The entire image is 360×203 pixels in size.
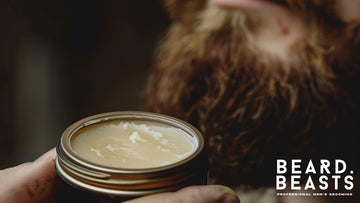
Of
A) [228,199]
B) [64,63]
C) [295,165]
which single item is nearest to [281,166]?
[295,165]

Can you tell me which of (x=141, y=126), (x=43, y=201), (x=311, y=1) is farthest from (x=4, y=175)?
(x=311, y=1)

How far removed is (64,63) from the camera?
107 centimetres

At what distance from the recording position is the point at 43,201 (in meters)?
0.47

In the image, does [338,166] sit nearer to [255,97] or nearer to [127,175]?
[255,97]

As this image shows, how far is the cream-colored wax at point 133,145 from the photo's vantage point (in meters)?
0.41

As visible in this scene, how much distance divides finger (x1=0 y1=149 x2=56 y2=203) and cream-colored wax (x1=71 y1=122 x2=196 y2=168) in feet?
0.20

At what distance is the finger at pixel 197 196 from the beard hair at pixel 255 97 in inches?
10.9

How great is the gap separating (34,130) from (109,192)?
0.83 meters

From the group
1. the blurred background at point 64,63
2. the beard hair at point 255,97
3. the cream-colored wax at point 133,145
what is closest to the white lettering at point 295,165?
the beard hair at point 255,97

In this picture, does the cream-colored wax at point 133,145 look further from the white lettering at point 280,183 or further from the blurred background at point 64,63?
the blurred background at point 64,63

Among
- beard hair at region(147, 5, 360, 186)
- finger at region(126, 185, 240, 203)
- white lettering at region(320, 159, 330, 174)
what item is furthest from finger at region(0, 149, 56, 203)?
white lettering at region(320, 159, 330, 174)

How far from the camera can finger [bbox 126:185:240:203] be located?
376mm

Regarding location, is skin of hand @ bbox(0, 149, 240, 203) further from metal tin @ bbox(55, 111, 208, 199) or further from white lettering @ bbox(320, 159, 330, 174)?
white lettering @ bbox(320, 159, 330, 174)

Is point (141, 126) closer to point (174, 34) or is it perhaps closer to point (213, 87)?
point (213, 87)
